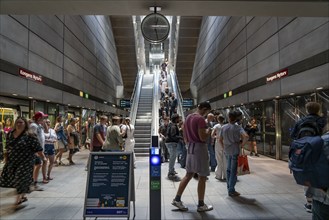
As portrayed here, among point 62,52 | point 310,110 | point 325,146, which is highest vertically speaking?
point 62,52

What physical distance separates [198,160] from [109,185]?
140cm

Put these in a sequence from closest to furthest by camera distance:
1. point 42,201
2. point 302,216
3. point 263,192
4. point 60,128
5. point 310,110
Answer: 1. point 310,110
2. point 302,216
3. point 42,201
4. point 263,192
5. point 60,128

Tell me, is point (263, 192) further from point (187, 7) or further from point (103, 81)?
point (103, 81)

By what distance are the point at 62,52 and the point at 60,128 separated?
4.12 m

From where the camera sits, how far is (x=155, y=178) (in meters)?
3.64

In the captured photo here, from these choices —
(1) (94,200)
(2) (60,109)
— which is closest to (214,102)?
(2) (60,109)

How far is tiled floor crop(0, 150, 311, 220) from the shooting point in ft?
13.5

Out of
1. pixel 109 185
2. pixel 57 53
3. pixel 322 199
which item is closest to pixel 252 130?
pixel 57 53

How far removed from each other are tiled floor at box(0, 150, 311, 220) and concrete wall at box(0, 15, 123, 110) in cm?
305

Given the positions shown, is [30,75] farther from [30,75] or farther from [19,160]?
[19,160]

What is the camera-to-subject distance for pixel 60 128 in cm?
830

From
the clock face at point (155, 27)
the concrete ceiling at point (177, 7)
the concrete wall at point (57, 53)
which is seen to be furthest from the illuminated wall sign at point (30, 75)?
the clock face at point (155, 27)

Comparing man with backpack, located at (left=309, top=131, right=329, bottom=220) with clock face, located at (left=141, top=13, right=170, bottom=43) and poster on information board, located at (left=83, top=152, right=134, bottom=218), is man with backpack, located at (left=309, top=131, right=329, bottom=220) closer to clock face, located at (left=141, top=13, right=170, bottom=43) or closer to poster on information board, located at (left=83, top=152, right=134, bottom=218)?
poster on information board, located at (left=83, top=152, right=134, bottom=218)

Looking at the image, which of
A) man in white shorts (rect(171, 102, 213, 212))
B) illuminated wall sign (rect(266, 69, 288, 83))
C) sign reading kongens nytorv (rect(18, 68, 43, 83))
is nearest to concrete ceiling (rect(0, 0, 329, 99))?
man in white shorts (rect(171, 102, 213, 212))
